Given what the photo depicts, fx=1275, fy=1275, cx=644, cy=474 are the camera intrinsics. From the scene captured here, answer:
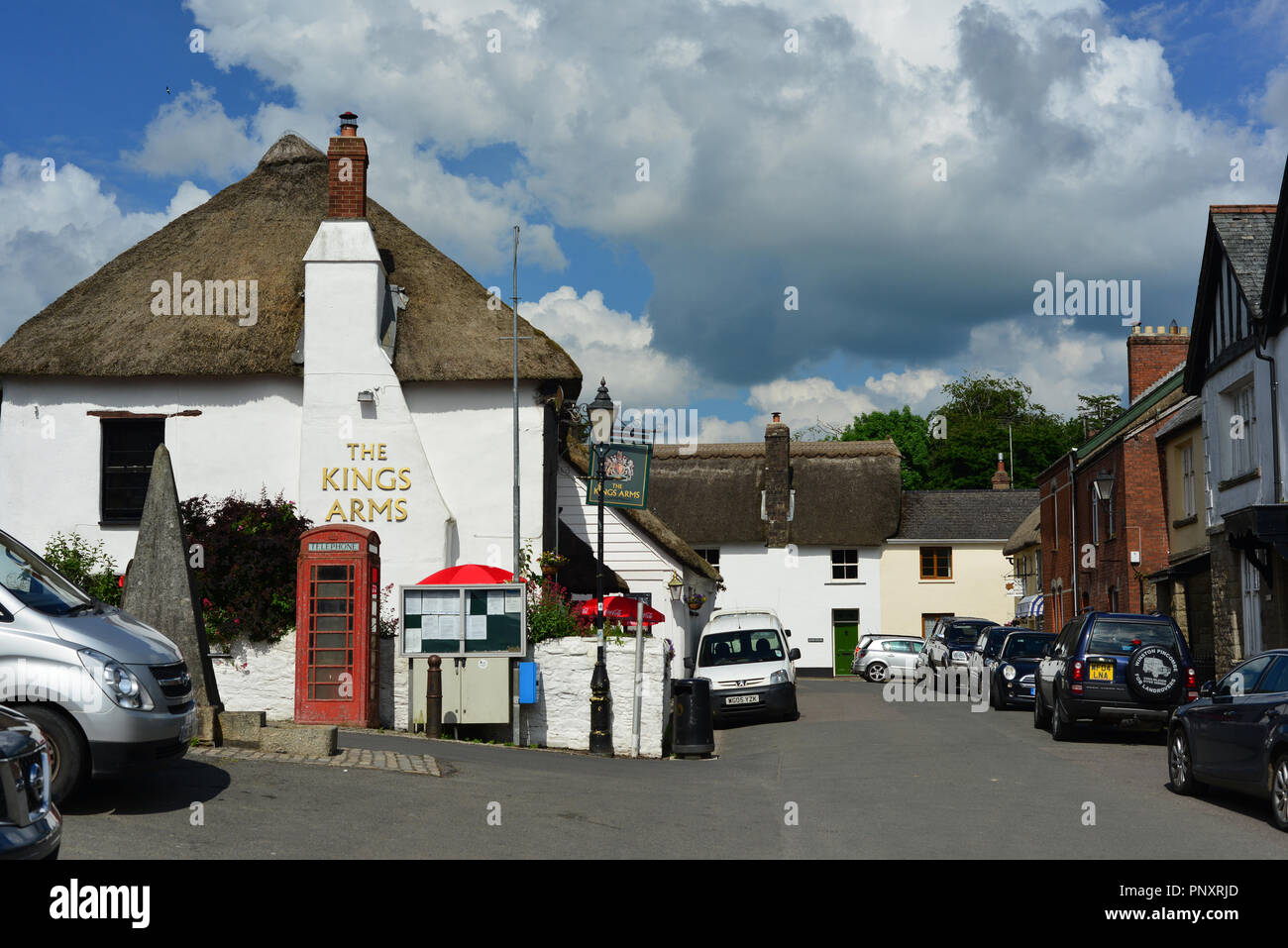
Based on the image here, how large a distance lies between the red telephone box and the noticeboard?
59 centimetres

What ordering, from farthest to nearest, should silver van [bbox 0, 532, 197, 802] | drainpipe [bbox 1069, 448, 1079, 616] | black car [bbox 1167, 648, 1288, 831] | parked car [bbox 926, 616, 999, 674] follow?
drainpipe [bbox 1069, 448, 1079, 616], parked car [bbox 926, 616, 999, 674], black car [bbox 1167, 648, 1288, 831], silver van [bbox 0, 532, 197, 802]

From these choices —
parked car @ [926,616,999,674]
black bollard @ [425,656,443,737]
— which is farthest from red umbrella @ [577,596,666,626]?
parked car @ [926,616,999,674]

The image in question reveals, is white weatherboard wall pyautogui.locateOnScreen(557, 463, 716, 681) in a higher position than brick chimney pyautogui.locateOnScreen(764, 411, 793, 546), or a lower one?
lower

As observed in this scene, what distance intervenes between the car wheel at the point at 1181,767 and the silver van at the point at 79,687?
9607 millimetres

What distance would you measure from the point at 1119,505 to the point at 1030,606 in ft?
43.0

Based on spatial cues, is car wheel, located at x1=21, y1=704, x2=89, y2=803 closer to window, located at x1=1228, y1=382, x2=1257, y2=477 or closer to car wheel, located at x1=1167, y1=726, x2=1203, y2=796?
car wheel, located at x1=1167, y1=726, x2=1203, y2=796

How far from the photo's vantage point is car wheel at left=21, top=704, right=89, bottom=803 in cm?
921

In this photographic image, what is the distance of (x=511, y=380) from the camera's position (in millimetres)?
23578

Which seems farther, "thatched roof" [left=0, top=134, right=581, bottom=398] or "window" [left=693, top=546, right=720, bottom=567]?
"window" [left=693, top=546, right=720, bottom=567]

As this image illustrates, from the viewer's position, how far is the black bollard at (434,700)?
677 inches

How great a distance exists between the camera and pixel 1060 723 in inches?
746

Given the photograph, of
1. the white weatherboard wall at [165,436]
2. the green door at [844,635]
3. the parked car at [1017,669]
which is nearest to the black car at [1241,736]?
the parked car at [1017,669]

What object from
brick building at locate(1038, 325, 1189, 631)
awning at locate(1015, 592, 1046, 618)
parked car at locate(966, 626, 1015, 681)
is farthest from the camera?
awning at locate(1015, 592, 1046, 618)

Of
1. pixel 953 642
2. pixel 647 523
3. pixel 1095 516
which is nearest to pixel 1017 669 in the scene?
pixel 647 523
